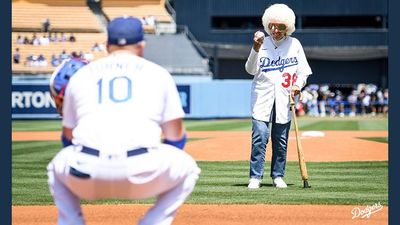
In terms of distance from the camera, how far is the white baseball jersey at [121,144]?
15.3 ft

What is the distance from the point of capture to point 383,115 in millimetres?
40594

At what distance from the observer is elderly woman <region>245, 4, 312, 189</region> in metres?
9.68

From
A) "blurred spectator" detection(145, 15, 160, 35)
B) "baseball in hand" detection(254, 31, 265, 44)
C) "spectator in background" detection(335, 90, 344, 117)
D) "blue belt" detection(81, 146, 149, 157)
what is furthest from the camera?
"blurred spectator" detection(145, 15, 160, 35)

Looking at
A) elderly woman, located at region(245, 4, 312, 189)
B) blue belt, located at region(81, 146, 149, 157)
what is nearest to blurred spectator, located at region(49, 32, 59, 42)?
elderly woman, located at region(245, 4, 312, 189)

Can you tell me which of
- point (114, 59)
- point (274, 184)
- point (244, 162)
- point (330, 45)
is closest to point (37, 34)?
point (330, 45)

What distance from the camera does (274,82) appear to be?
9742mm

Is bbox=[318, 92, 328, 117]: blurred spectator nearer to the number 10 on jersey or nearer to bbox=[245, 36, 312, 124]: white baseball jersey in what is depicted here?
bbox=[245, 36, 312, 124]: white baseball jersey

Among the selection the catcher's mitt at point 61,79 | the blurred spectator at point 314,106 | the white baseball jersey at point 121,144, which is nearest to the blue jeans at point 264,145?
the catcher's mitt at point 61,79

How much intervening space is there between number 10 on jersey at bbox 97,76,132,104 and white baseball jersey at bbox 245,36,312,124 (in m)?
4.97

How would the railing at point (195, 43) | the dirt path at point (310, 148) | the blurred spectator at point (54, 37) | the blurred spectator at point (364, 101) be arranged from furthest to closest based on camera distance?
the railing at point (195, 43) < the blurred spectator at point (54, 37) < the blurred spectator at point (364, 101) < the dirt path at point (310, 148)

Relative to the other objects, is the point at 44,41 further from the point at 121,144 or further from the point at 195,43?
the point at 121,144

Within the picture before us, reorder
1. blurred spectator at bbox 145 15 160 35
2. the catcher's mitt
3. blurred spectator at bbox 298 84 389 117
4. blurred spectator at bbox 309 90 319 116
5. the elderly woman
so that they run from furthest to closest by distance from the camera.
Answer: blurred spectator at bbox 145 15 160 35, blurred spectator at bbox 298 84 389 117, blurred spectator at bbox 309 90 319 116, the elderly woman, the catcher's mitt

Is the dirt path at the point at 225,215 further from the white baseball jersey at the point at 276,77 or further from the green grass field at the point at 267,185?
the white baseball jersey at the point at 276,77

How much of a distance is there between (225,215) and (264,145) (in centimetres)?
189
